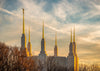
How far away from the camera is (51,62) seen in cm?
4756

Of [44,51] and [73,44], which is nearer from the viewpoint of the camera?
[44,51]

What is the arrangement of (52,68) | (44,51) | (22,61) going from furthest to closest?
(44,51) → (52,68) → (22,61)

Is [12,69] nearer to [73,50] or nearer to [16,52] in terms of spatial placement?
[16,52]

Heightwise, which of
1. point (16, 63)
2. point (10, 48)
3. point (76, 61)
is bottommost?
point (76, 61)

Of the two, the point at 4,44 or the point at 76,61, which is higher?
the point at 4,44

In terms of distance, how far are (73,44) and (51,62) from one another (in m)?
21.4

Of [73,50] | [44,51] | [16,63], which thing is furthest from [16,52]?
[73,50]

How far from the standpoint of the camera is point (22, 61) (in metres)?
30.1

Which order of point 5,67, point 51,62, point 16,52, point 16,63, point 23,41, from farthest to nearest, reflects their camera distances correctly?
point 23,41 → point 51,62 → point 16,52 → point 16,63 → point 5,67

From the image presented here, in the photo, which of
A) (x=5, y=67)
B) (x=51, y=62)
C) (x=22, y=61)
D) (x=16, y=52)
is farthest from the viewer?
(x=51, y=62)

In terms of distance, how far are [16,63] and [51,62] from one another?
20664 mm

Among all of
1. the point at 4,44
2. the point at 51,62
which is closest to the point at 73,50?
the point at 51,62

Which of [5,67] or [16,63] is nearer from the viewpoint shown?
[5,67]

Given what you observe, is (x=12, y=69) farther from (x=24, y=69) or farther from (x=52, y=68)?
(x=52, y=68)
